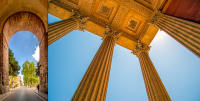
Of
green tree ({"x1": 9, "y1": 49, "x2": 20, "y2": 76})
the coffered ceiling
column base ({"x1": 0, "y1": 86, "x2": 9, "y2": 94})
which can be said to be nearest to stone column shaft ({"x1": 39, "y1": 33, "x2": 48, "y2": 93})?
green tree ({"x1": 9, "y1": 49, "x2": 20, "y2": 76})

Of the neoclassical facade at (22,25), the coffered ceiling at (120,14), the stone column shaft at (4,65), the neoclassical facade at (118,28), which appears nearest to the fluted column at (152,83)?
the neoclassical facade at (118,28)

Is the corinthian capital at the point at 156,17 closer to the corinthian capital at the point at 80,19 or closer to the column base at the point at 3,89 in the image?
the corinthian capital at the point at 80,19

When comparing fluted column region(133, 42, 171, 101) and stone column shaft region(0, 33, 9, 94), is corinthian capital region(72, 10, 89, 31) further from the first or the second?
stone column shaft region(0, 33, 9, 94)

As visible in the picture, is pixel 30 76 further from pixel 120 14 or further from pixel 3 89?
pixel 120 14

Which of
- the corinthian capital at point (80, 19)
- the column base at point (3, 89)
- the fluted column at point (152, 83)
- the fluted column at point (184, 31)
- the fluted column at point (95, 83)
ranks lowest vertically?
the column base at point (3, 89)

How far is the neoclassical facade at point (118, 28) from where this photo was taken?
6191 millimetres

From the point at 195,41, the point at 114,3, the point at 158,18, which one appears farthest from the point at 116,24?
the point at 195,41

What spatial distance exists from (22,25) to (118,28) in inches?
477

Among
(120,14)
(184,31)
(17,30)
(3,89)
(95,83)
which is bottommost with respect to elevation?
(3,89)

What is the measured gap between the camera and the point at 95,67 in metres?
6.57

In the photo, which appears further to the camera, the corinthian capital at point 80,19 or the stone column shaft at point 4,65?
the corinthian capital at point 80,19

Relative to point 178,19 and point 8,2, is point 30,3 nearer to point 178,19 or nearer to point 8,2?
point 8,2

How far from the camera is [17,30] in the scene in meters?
1.89

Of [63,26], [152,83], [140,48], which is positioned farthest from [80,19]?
[152,83]
